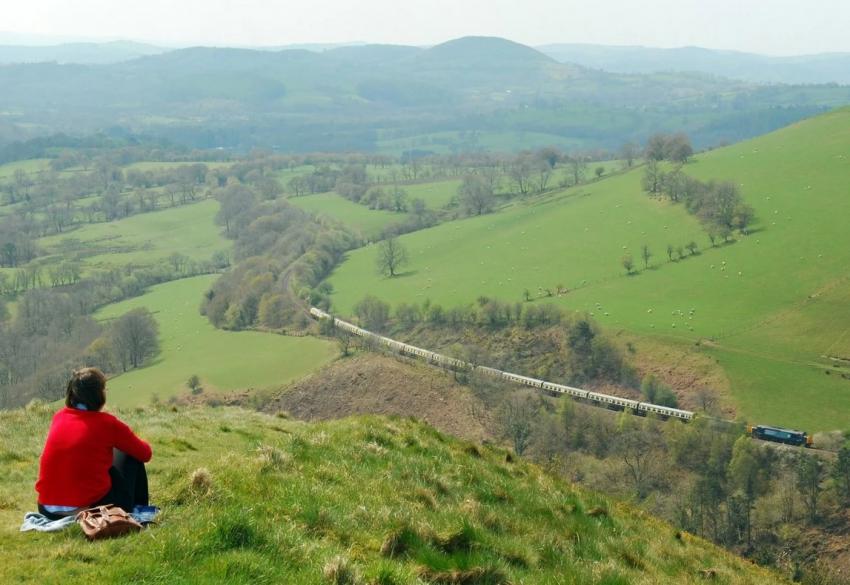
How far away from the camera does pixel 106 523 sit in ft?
33.9

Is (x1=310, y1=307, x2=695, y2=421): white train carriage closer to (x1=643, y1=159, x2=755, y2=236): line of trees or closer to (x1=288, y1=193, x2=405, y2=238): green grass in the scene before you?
(x1=643, y1=159, x2=755, y2=236): line of trees

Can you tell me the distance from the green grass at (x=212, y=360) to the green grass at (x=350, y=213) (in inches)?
1920

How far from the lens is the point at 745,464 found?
189 ft

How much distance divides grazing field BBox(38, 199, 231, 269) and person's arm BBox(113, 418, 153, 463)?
142726mm

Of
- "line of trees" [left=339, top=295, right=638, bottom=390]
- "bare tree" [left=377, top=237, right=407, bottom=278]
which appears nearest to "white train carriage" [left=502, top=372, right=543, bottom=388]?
"line of trees" [left=339, top=295, right=638, bottom=390]

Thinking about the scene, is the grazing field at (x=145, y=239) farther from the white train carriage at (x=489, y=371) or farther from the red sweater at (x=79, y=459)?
the red sweater at (x=79, y=459)

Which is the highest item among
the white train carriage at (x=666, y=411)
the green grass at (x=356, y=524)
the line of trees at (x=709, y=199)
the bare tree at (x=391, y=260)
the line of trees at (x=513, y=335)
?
the green grass at (x=356, y=524)

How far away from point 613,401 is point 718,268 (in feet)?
114

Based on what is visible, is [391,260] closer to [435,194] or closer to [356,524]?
[435,194]

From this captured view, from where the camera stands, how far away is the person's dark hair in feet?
37.4

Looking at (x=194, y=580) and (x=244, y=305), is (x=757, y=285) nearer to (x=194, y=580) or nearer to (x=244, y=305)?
(x=244, y=305)

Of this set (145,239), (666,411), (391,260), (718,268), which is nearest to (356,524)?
(666,411)

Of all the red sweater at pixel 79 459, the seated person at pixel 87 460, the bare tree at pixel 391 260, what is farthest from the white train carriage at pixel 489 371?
the red sweater at pixel 79 459

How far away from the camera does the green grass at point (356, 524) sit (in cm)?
955
